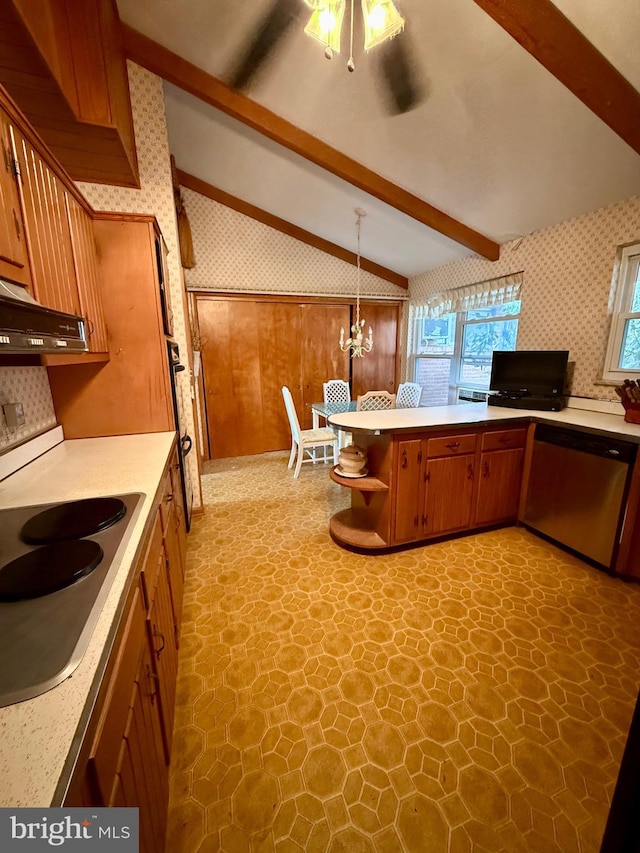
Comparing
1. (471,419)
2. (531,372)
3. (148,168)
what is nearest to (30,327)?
(148,168)

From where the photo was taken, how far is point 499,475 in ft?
8.39

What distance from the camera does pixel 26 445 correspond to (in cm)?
159

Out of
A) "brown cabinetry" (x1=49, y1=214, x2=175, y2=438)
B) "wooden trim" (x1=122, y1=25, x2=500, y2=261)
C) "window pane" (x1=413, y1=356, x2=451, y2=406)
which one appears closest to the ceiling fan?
"wooden trim" (x1=122, y1=25, x2=500, y2=261)

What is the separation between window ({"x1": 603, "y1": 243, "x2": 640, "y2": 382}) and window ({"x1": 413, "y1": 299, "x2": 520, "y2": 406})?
3.00 ft

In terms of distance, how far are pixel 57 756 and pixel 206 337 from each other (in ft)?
13.8

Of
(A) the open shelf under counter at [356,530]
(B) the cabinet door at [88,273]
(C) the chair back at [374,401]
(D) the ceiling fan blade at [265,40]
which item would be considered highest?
(D) the ceiling fan blade at [265,40]

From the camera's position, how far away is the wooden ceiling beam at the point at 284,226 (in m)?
3.97

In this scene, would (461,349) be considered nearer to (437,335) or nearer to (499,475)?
(437,335)

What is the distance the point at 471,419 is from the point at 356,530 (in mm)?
1134

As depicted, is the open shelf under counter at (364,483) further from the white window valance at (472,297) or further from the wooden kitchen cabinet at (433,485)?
the white window valance at (472,297)

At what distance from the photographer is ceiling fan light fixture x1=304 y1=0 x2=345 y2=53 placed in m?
1.43

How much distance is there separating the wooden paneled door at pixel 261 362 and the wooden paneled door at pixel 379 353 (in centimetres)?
29

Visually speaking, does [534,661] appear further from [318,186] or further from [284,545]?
[318,186]

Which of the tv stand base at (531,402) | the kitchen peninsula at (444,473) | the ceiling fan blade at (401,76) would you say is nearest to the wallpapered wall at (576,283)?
the tv stand base at (531,402)
